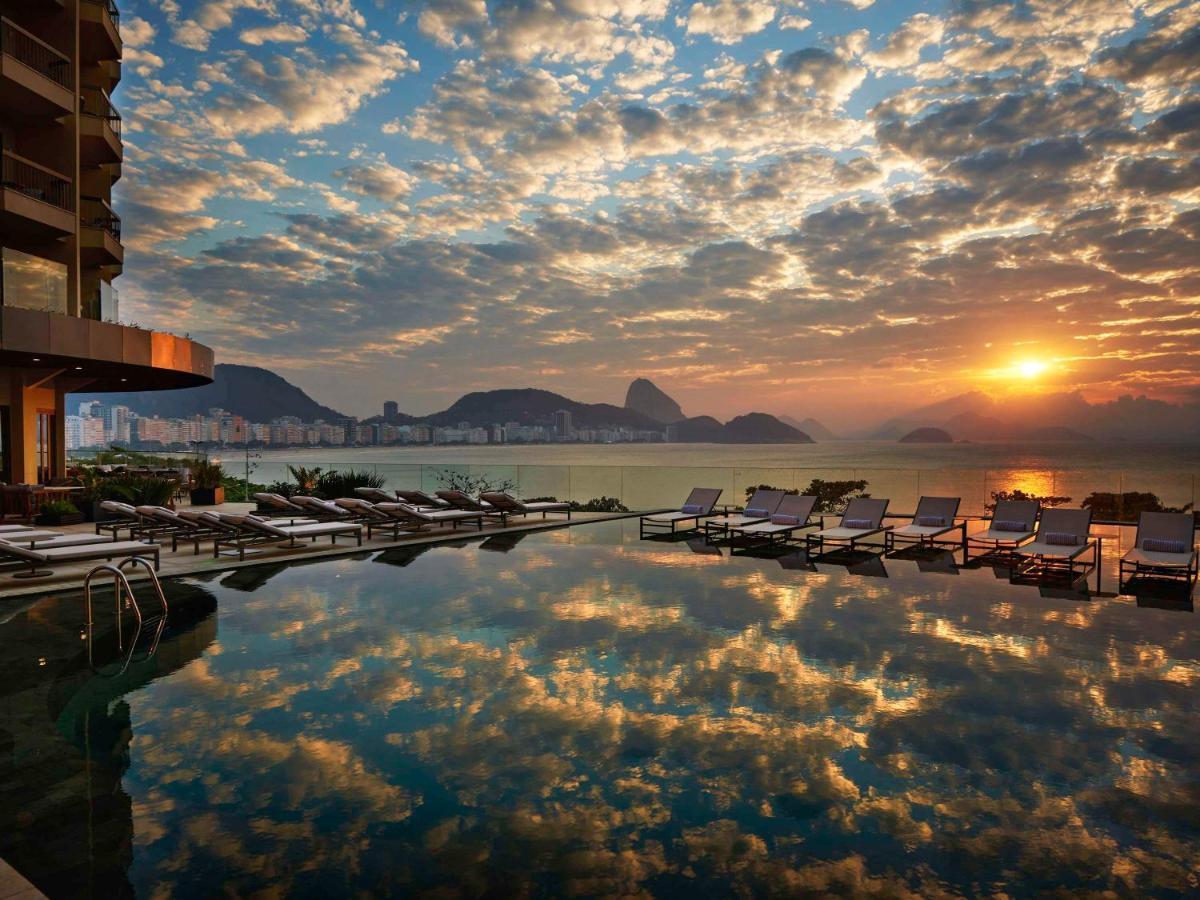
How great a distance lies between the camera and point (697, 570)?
10016mm

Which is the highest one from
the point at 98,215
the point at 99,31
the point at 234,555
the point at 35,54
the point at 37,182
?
the point at 99,31

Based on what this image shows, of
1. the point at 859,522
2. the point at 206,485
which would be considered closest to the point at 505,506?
the point at 859,522

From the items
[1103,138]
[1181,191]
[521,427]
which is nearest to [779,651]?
[1103,138]

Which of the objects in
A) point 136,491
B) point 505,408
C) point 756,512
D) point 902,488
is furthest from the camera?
point 505,408

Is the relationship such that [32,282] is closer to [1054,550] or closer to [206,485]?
[206,485]

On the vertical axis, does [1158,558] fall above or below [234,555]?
above

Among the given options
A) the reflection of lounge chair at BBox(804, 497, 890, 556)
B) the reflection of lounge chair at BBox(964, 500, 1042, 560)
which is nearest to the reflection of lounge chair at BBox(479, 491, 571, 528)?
the reflection of lounge chair at BBox(804, 497, 890, 556)

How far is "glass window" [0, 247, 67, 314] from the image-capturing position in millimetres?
17656

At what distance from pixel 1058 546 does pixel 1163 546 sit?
1.21 m

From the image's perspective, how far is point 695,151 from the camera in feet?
58.1

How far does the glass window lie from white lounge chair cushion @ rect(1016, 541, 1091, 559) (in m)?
21.6

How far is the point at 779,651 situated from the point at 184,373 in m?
19.5

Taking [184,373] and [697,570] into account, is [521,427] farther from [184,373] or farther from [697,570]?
[697,570]

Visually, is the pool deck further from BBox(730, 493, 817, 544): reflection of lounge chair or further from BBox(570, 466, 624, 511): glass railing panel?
BBox(730, 493, 817, 544): reflection of lounge chair
